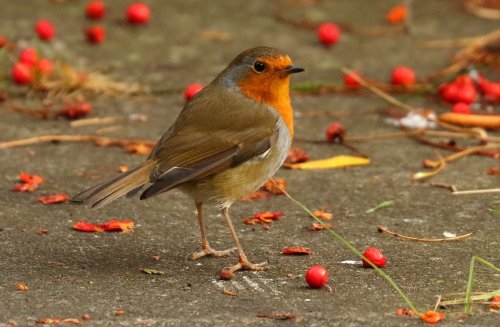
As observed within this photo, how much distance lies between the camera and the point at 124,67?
692cm

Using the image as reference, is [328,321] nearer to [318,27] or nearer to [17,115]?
[17,115]

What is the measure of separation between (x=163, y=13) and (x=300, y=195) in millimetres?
3355

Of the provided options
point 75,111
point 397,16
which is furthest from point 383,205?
point 397,16

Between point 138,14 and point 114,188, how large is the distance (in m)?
3.74

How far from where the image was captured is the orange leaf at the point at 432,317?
3455mm

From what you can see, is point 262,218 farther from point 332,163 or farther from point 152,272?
point 332,163

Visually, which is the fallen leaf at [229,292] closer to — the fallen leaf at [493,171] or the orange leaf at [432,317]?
the orange leaf at [432,317]

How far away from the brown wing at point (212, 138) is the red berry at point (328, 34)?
292 centimetres

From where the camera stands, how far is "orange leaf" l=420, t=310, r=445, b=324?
3455mm

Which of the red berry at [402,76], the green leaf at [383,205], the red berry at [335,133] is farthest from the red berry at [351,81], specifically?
the green leaf at [383,205]

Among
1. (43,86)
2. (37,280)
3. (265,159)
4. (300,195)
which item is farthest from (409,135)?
(37,280)

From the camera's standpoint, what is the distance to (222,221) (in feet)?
15.5

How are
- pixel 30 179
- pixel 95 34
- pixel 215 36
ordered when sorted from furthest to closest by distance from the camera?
Answer: pixel 215 36, pixel 95 34, pixel 30 179

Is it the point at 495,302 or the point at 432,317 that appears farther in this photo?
the point at 495,302
